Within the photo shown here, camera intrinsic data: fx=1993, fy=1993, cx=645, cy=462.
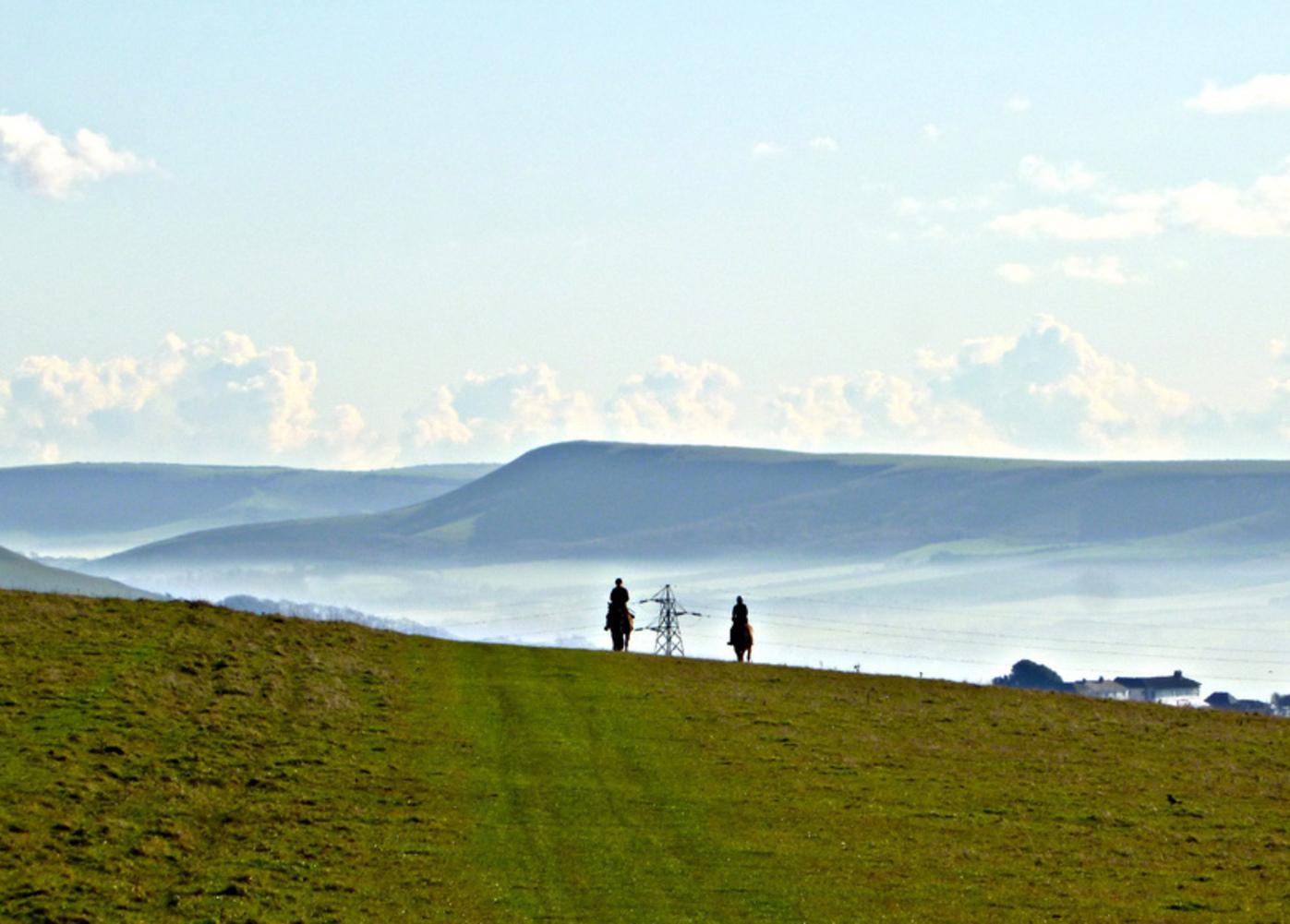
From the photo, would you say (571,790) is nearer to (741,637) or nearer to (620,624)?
(620,624)

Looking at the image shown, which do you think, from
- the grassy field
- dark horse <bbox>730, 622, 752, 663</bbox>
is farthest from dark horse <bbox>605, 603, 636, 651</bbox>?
the grassy field

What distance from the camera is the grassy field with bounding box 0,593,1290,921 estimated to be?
33.1 metres

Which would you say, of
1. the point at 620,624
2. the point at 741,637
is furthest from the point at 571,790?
the point at 741,637

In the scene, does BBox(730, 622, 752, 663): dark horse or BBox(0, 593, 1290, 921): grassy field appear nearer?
BBox(0, 593, 1290, 921): grassy field

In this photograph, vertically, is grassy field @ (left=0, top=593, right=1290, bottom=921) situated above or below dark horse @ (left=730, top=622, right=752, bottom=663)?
below

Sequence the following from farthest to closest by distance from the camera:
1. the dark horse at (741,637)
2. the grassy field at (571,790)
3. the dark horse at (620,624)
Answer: the dark horse at (620,624), the dark horse at (741,637), the grassy field at (571,790)

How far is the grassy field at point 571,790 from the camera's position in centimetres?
3309

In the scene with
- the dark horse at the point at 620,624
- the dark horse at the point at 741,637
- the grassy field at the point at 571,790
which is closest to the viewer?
the grassy field at the point at 571,790

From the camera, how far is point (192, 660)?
53.3m

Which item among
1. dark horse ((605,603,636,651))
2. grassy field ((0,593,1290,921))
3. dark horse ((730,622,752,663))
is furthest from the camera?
dark horse ((605,603,636,651))

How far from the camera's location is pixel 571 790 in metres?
41.8

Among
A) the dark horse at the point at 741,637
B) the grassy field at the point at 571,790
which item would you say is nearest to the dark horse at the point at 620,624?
the dark horse at the point at 741,637

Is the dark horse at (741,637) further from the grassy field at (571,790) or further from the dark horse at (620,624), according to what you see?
the grassy field at (571,790)

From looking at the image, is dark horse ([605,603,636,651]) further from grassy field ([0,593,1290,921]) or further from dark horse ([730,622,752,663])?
grassy field ([0,593,1290,921])
